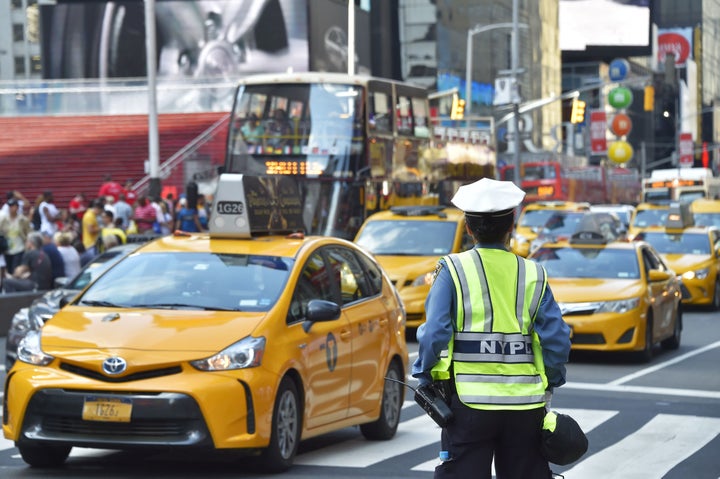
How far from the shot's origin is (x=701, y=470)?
10.1m

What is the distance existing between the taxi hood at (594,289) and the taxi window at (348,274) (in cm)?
638

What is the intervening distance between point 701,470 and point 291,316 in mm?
2923

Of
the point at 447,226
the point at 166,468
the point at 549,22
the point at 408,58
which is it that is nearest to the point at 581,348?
the point at 447,226

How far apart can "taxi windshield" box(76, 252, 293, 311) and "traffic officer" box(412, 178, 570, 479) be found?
13.1 feet

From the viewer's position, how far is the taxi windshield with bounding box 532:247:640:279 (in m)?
18.5

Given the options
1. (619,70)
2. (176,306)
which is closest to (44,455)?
(176,306)

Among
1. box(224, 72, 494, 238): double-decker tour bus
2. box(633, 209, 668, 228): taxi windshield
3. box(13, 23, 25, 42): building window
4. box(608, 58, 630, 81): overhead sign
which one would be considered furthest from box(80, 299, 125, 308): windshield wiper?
box(13, 23, 25, 42): building window

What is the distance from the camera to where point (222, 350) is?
30.2 feet

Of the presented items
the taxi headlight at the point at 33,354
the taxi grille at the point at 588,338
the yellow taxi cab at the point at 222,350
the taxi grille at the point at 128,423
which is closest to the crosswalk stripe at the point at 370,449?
the yellow taxi cab at the point at 222,350

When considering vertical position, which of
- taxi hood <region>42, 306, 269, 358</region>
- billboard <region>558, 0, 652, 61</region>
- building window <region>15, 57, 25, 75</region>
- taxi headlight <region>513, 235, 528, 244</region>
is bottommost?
taxi headlight <region>513, 235, 528, 244</region>

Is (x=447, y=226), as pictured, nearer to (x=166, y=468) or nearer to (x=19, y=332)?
(x=19, y=332)

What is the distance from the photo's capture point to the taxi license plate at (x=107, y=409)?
893 cm

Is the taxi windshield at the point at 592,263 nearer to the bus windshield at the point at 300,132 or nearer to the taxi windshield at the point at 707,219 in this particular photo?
the bus windshield at the point at 300,132

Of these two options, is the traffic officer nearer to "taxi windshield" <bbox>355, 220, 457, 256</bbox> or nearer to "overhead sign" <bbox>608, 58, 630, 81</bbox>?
"taxi windshield" <bbox>355, 220, 457, 256</bbox>
